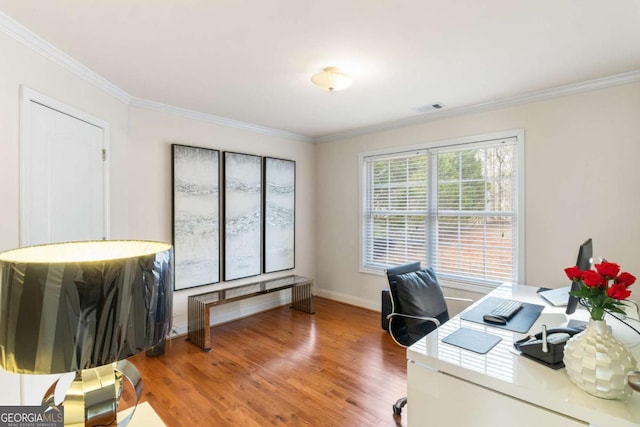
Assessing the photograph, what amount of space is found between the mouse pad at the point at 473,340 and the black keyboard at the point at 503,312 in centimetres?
23

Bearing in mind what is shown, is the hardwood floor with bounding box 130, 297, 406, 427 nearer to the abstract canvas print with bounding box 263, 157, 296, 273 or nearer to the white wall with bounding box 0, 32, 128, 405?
the white wall with bounding box 0, 32, 128, 405

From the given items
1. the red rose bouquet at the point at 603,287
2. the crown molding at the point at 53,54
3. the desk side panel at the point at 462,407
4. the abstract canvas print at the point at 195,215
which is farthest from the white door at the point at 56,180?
the red rose bouquet at the point at 603,287

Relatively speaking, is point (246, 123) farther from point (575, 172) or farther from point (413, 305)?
point (575, 172)

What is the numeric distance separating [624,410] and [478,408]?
1.51ft

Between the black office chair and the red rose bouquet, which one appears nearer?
the red rose bouquet

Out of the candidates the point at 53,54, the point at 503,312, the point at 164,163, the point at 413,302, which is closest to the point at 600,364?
the point at 503,312

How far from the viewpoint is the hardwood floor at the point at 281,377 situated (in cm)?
214

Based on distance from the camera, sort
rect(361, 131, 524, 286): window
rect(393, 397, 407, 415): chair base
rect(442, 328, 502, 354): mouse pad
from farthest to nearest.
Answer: rect(361, 131, 524, 286): window, rect(393, 397, 407, 415): chair base, rect(442, 328, 502, 354): mouse pad

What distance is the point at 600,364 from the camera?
1.08m

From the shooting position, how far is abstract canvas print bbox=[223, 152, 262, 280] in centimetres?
384

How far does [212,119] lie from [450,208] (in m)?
3.03

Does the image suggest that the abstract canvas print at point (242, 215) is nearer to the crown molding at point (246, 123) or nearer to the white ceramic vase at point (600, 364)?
the crown molding at point (246, 123)

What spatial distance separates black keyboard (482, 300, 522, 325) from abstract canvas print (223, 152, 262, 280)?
9.54ft

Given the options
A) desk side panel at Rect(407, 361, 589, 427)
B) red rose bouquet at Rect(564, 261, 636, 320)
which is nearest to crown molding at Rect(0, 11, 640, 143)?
red rose bouquet at Rect(564, 261, 636, 320)
